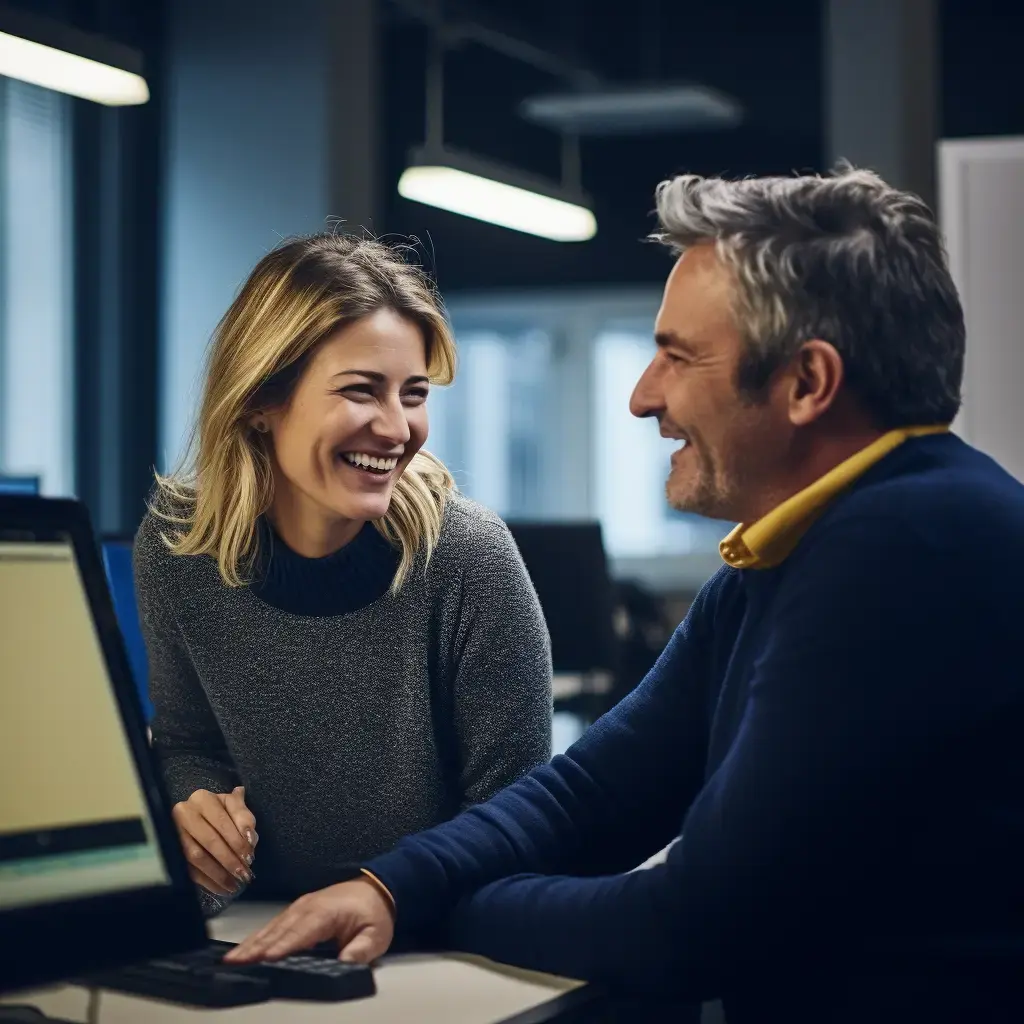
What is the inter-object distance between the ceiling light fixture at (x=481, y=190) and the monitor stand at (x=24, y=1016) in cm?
421

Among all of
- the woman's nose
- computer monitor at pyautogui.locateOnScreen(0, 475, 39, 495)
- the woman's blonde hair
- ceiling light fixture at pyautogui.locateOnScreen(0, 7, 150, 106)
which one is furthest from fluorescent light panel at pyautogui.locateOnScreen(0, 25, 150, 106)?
the woman's nose

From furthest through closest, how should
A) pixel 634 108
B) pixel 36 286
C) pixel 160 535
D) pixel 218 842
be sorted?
pixel 634 108 < pixel 36 286 < pixel 160 535 < pixel 218 842

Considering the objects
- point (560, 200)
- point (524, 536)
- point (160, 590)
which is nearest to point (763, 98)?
point (560, 200)

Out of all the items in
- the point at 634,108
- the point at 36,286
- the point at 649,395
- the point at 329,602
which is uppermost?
the point at 634,108

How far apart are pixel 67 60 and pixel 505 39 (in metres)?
4.36

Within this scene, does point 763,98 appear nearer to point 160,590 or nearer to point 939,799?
point 160,590

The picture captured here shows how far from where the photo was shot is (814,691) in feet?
4.06

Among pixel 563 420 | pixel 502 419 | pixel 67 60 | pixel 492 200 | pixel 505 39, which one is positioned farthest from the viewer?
pixel 502 419

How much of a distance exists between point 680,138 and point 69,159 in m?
3.73

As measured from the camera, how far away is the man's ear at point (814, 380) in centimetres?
137

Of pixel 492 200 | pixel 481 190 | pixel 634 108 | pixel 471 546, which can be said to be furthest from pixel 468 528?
pixel 634 108

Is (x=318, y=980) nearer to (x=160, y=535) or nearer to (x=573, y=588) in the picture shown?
(x=160, y=535)

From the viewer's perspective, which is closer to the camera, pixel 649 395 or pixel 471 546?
pixel 649 395

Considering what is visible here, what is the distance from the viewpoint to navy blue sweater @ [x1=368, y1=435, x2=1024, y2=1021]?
1.23 metres
